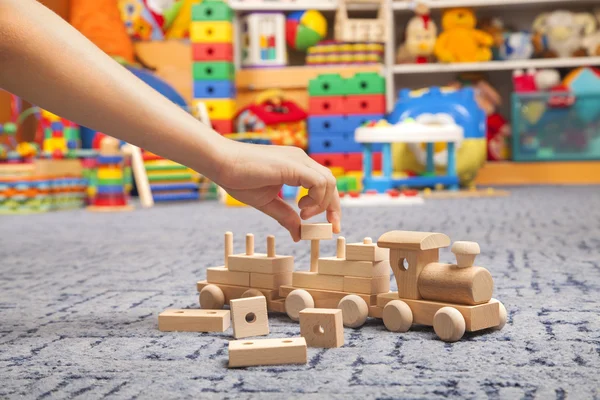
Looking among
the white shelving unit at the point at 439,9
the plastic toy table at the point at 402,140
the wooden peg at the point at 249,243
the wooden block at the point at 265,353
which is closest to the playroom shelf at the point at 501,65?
the white shelving unit at the point at 439,9

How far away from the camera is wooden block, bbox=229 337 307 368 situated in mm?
558

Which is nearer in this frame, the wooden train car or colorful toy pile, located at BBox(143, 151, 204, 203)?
the wooden train car

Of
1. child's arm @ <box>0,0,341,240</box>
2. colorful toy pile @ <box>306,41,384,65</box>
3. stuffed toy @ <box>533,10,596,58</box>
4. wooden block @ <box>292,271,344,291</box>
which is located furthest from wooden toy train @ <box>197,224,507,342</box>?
stuffed toy @ <box>533,10,596,58</box>

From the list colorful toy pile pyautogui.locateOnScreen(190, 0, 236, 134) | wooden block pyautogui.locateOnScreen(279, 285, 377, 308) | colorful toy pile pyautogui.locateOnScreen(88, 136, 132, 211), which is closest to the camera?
wooden block pyautogui.locateOnScreen(279, 285, 377, 308)

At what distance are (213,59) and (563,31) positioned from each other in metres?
1.62

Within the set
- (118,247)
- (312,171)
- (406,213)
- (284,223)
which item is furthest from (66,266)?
(406,213)

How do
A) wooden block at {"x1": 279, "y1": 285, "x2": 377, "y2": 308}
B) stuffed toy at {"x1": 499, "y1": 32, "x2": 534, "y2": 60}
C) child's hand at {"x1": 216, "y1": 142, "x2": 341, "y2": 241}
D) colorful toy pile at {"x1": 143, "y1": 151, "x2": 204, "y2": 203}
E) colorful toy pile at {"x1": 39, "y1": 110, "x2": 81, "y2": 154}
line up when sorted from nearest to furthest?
child's hand at {"x1": 216, "y1": 142, "x2": 341, "y2": 241}, wooden block at {"x1": 279, "y1": 285, "x2": 377, "y2": 308}, colorful toy pile at {"x1": 143, "y1": 151, "x2": 204, "y2": 203}, colorful toy pile at {"x1": 39, "y1": 110, "x2": 81, "y2": 154}, stuffed toy at {"x1": 499, "y1": 32, "x2": 534, "y2": 60}

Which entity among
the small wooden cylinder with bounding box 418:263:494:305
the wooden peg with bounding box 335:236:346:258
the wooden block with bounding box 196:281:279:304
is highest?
the wooden peg with bounding box 335:236:346:258

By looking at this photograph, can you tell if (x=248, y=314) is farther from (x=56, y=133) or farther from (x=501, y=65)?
(x=501, y=65)

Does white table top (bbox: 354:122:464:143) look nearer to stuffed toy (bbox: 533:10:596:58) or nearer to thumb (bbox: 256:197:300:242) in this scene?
stuffed toy (bbox: 533:10:596:58)

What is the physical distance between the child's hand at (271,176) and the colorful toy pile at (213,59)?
8.61 ft

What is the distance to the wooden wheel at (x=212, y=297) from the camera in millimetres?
797

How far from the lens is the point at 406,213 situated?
6.56 feet

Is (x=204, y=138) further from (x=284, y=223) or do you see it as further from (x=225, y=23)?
(x=225, y=23)
